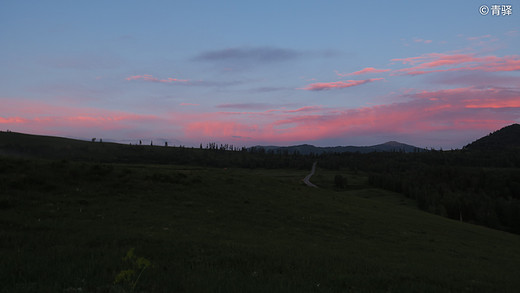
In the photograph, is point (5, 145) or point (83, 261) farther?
point (5, 145)

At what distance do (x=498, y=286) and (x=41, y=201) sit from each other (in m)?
27.0

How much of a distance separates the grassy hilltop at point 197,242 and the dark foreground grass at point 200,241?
0.06m

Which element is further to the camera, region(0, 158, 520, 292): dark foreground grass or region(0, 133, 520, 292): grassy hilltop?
region(0, 158, 520, 292): dark foreground grass

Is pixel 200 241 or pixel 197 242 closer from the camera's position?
pixel 197 242

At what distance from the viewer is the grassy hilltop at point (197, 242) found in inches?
336

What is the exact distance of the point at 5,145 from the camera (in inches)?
5108

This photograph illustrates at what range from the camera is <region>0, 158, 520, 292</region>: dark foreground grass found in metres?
8.64

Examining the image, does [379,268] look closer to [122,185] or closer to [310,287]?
[310,287]

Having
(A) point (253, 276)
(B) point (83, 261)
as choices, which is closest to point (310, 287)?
(A) point (253, 276)

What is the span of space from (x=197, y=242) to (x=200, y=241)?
351 mm

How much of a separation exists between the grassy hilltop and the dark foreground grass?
6cm

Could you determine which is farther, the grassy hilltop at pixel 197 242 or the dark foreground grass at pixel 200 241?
the dark foreground grass at pixel 200 241

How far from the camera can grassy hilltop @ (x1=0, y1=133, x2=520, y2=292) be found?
8523mm

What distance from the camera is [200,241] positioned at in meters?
14.5
